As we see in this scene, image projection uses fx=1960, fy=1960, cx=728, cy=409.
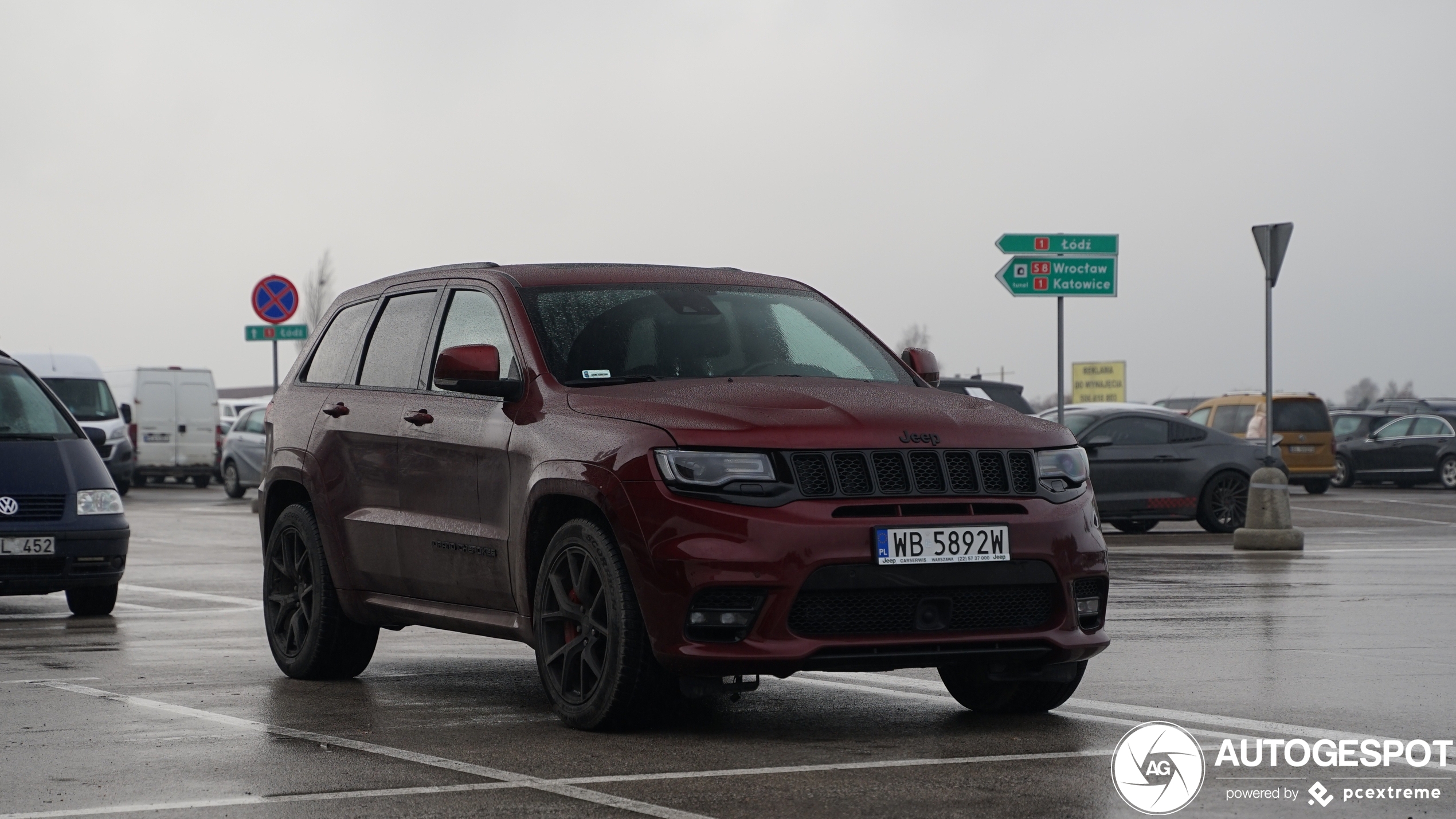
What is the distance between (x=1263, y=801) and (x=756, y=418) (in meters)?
2.20

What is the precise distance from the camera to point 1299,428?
33406 millimetres

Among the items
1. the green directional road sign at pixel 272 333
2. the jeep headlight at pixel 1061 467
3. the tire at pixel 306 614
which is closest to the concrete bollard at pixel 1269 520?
the tire at pixel 306 614

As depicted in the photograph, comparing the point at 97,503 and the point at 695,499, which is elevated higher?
the point at 695,499

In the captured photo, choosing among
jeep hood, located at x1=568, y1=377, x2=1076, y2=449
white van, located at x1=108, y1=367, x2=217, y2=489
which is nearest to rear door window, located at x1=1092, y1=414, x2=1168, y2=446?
jeep hood, located at x1=568, y1=377, x2=1076, y2=449

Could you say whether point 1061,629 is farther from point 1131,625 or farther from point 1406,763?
point 1131,625

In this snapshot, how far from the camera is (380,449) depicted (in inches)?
340

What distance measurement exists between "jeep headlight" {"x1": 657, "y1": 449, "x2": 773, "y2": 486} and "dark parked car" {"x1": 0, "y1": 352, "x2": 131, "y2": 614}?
7.22 meters

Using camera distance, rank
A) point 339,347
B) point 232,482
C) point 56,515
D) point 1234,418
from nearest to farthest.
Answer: point 339,347 < point 56,515 < point 1234,418 < point 232,482

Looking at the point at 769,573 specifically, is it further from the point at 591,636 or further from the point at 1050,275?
the point at 1050,275

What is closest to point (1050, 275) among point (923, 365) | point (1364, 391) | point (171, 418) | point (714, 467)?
point (923, 365)

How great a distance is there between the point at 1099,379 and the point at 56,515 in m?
78.9

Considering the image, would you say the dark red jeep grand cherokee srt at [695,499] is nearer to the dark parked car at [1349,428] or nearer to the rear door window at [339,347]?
the rear door window at [339,347]

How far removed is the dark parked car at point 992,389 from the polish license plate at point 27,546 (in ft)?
39.2

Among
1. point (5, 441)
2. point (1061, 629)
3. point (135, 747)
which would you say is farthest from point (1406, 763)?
point (5, 441)
